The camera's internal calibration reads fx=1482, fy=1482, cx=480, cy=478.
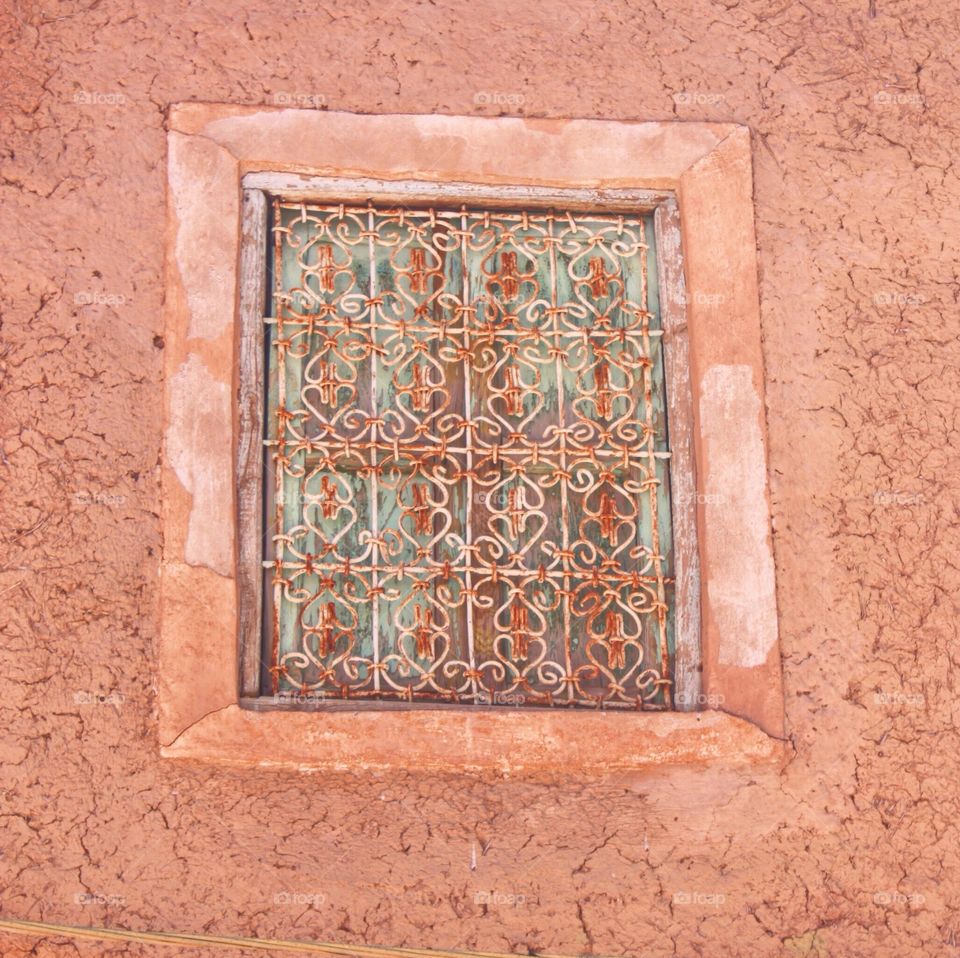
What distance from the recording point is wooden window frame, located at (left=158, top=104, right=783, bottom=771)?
3.51m

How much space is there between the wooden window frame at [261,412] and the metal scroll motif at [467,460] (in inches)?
2.9

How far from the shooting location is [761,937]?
3453mm

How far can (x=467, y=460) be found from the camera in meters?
3.79

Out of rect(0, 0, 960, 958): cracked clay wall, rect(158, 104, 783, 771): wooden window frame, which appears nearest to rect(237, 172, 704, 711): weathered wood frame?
rect(158, 104, 783, 771): wooden window frame

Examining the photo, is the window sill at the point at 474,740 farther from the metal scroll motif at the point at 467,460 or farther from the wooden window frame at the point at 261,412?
the metal scroll motif at the point at 467,460

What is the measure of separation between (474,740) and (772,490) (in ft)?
3.26

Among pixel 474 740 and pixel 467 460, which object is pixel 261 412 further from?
pixel 474 740

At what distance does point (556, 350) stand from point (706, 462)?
19.4 inches

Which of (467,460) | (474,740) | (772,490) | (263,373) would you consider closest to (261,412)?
(263,373)

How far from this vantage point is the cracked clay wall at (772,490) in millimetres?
3422

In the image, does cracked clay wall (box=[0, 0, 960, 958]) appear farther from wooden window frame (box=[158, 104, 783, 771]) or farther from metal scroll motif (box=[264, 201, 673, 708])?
metal scroll motif (box=[264, 201, 673, 708])

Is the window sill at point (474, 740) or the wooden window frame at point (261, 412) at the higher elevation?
the wooden window frame at point (261, 412)

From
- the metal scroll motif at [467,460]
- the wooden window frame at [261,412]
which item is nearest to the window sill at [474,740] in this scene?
the wooden window frame at [261,412]

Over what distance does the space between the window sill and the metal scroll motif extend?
120 millimetres
